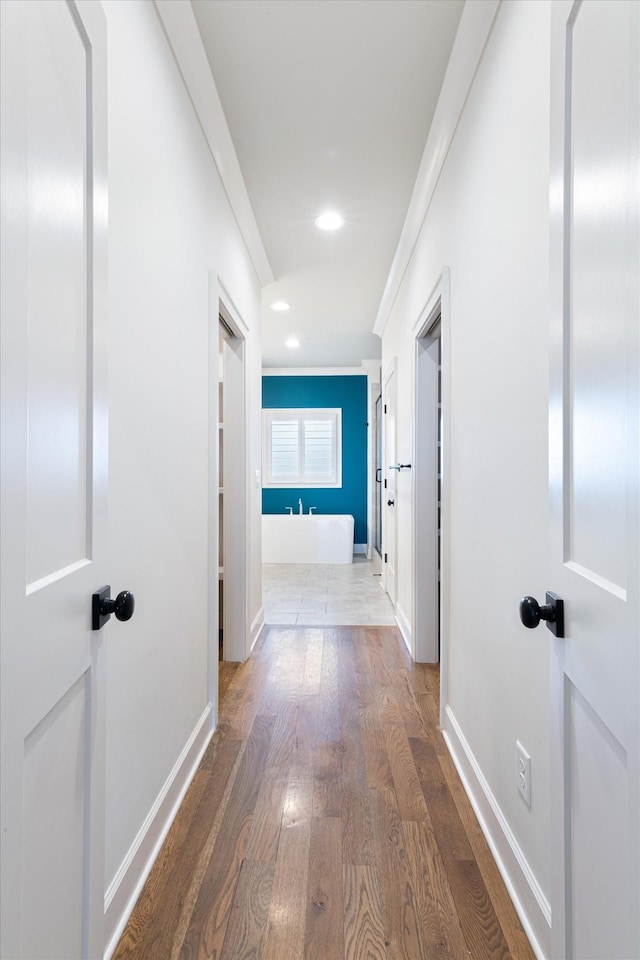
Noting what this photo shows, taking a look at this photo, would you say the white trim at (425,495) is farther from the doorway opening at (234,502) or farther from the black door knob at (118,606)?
the black door knob at (118,606)

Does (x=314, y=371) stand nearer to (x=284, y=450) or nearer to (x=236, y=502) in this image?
(x=284, y=450)

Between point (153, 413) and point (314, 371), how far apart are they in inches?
247

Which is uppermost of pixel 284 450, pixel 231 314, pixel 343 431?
pixel 231 314

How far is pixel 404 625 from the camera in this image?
Result: 3.62 m

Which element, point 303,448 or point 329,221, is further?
point 303,448

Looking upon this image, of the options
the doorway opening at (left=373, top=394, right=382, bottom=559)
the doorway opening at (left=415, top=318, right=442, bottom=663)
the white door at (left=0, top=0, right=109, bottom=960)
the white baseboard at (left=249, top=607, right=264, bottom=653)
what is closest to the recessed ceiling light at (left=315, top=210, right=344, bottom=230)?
the doorway opening at (left=415, top=318, right=442, bottom=663)

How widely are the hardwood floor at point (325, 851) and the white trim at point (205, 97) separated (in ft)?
8.18

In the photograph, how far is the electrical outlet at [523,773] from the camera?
4.31ft

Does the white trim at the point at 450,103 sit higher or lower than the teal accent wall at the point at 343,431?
higher

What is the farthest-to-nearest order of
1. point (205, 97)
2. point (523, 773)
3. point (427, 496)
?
point (427, 496), point (205, 97), point (523, 773)

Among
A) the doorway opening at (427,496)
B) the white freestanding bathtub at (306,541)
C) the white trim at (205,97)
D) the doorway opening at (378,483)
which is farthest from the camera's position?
the doorway opening at (378,483)

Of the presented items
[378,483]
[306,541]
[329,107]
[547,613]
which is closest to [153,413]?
[547,613]

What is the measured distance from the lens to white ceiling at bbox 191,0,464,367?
1.73 m

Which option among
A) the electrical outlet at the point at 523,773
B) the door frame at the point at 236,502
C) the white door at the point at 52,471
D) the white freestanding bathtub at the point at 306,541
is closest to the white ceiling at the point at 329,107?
the door frame at the point at 236,502
